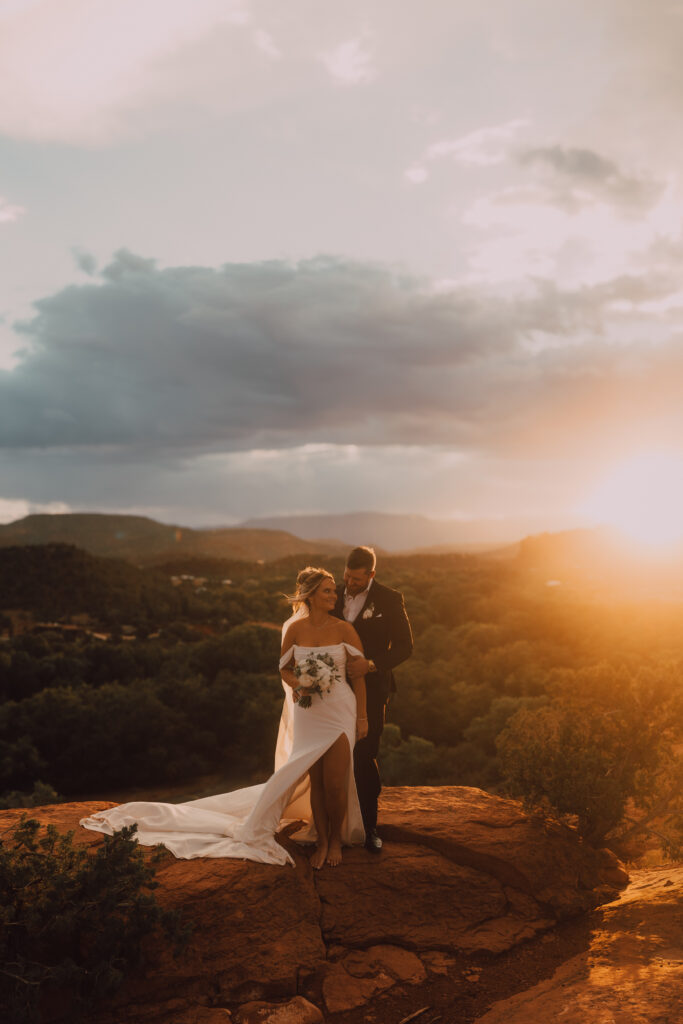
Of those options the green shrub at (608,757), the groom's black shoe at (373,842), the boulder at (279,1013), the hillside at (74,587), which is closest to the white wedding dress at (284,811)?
the groom's black shoe at (373,842)

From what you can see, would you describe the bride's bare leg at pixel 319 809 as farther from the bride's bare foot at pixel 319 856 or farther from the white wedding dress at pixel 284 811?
the white wedding dress at pixel 284 811

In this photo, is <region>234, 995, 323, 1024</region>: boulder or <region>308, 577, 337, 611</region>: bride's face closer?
<region>234, 995, 323, 1024</region>: boulder

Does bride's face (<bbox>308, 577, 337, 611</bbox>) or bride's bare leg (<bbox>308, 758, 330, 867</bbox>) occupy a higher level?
bride's face (<bbox>308, 577, 337, 611</bbox>)

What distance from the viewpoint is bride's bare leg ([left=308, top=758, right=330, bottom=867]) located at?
5.99 metres

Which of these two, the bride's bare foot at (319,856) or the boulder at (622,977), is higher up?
the bride's bare foot at (319,856)

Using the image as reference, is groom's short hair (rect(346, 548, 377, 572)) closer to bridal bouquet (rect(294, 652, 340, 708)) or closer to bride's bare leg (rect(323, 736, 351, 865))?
bridal bouquet (rect(294, 652, 340, 708))

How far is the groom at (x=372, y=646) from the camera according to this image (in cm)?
607

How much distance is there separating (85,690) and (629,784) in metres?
21.0

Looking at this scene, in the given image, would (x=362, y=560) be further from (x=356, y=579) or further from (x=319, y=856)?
(x=319, y=856)

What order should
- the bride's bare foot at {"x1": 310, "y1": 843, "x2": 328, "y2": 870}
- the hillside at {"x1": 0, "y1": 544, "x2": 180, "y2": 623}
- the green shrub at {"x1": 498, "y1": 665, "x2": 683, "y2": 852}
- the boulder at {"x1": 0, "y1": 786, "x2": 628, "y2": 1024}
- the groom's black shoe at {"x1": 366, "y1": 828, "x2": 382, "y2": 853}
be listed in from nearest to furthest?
the boulder at {"x1": 0, "y1": 786, "x2": 628, "y2": 1024} < the bride's bare foot at {"x1": 310, "y1": 843, "x2": 328, "y2": 870} < the groom's black shoe at {"x1": 366, "y1": 828, "x2": 382, "y2": 853} < the green shrub at {"x1": 498, "y1": 665, "x2": 683, "y2": 852} < the hillside at {"x1": 0, "y1": 544, "x2": 180, "y2": 623}

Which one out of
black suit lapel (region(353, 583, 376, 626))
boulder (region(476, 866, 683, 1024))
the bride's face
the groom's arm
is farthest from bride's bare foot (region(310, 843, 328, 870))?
the bride's face

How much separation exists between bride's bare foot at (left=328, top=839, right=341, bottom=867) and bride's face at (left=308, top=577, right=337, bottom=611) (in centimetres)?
204

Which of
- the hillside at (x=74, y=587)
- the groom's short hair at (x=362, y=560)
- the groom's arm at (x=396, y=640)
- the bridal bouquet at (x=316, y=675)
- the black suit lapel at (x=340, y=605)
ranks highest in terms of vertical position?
the groom's short hair at (x=362, y=560)

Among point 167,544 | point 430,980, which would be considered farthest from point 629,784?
point 167,544
